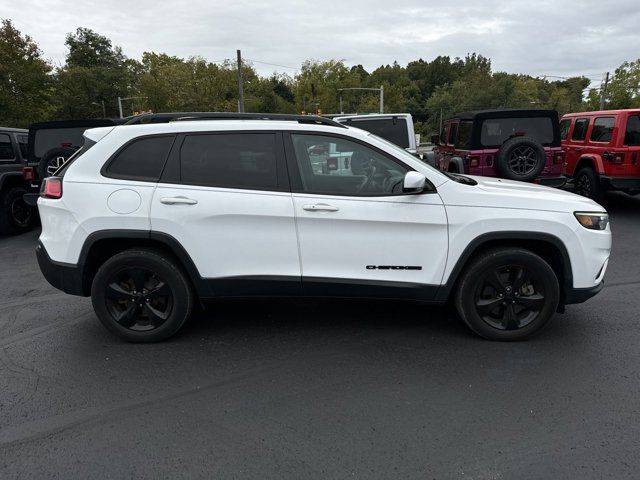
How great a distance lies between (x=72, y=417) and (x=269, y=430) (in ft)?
3.99

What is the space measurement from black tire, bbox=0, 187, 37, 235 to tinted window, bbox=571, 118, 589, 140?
35.7 feet

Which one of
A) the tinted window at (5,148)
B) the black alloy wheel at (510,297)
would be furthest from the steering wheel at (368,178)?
the tinted window at (5,148)

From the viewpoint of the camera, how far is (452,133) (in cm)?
1038

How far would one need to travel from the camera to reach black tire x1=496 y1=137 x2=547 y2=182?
25.9ft

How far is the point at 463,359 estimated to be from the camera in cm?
353

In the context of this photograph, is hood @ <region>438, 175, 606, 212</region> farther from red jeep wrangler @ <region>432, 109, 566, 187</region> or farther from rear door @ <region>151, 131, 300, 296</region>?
red jeep wrangler @ <region>432, 109, 566, 187</region>

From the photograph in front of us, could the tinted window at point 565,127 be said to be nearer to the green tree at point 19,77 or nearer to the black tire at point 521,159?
the black tire at point 521,159

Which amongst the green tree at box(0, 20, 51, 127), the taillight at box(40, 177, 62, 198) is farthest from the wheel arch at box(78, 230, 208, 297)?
the green tree at box(0, 20, 51, 127)

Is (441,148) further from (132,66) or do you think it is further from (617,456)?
(132,66)

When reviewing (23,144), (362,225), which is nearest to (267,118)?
(362,225)

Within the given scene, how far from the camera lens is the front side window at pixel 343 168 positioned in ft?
12.0

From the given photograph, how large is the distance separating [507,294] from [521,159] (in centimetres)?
503

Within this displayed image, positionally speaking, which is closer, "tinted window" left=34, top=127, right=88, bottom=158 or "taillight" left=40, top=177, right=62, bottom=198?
"taillight" left=40, top=177, right=62, bottom=198

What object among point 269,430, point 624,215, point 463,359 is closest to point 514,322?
point 463,359
